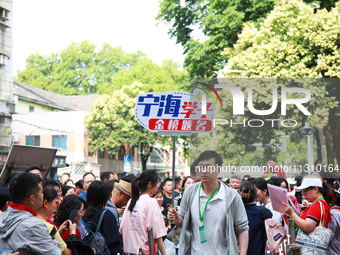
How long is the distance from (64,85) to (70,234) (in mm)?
81011

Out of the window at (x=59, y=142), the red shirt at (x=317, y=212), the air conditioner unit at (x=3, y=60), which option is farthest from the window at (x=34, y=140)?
the red shirt at (x=317, y=212)

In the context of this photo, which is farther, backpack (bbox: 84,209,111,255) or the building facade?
the building facade

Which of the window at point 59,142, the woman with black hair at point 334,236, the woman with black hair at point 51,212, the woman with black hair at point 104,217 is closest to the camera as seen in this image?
the woman with black hair at point 51,212

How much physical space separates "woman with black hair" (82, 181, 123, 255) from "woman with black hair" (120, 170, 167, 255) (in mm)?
627

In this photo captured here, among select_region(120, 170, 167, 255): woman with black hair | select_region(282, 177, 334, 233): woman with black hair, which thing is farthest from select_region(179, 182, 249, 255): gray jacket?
select_region(120, 170, 167, 255): woman with black hair

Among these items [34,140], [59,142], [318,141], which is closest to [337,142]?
[318,141]

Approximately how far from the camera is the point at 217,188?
6.48 meters

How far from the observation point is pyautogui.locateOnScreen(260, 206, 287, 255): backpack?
7880 millimetres

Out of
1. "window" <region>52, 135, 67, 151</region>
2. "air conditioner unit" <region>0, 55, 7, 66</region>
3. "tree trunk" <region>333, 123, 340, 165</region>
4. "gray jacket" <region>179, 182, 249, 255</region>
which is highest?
"air conditioner unit" <region>0, 55, 7, 66</region>

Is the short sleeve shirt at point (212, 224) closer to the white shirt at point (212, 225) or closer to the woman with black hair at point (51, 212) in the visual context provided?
the white shirt at point (212, 225)

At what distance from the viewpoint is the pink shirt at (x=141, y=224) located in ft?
26.1

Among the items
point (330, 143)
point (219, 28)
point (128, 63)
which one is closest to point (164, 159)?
point (128, 63)

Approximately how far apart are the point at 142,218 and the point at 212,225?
1861 millimetres

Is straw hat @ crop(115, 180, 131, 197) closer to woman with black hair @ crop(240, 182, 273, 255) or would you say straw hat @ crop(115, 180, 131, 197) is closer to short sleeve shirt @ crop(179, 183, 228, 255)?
woman with black hair @ crop(240, 182, 273, 255)
